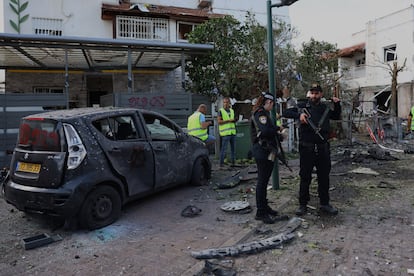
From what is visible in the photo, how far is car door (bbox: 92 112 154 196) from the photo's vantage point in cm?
496

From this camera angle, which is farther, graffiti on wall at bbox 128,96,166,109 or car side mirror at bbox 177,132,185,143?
graffiti on wall at bbox 128,96,166,109

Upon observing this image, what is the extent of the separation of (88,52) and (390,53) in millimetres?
20908

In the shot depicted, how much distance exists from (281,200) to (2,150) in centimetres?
684

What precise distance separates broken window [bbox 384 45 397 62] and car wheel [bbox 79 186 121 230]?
23.6m

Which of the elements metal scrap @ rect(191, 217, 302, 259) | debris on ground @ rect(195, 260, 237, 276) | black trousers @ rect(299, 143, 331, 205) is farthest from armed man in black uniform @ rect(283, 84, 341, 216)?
→ debris on ground @ rect(195, 260, 237, 276)

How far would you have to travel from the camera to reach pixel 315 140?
495 cm

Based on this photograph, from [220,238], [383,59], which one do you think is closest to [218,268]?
[220,238]

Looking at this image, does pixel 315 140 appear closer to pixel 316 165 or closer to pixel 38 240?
pixel 316 165

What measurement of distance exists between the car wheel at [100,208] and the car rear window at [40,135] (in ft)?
2.56

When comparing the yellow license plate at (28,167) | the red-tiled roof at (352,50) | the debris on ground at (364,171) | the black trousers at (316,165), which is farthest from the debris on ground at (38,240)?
the red-tiled roof at (352,50)

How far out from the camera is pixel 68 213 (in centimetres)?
440

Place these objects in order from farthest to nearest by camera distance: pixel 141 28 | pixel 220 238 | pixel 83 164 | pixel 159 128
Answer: pixel 141 28 → pixel 159 128 → pixel 83 164 → pixel 220 238

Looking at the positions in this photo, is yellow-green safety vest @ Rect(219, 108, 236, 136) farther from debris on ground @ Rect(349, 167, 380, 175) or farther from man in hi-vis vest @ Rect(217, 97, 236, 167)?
debris on ground @ Rect(349, 167, 380, 175)

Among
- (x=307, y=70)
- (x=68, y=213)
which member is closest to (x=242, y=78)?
(x=307, y=70)
